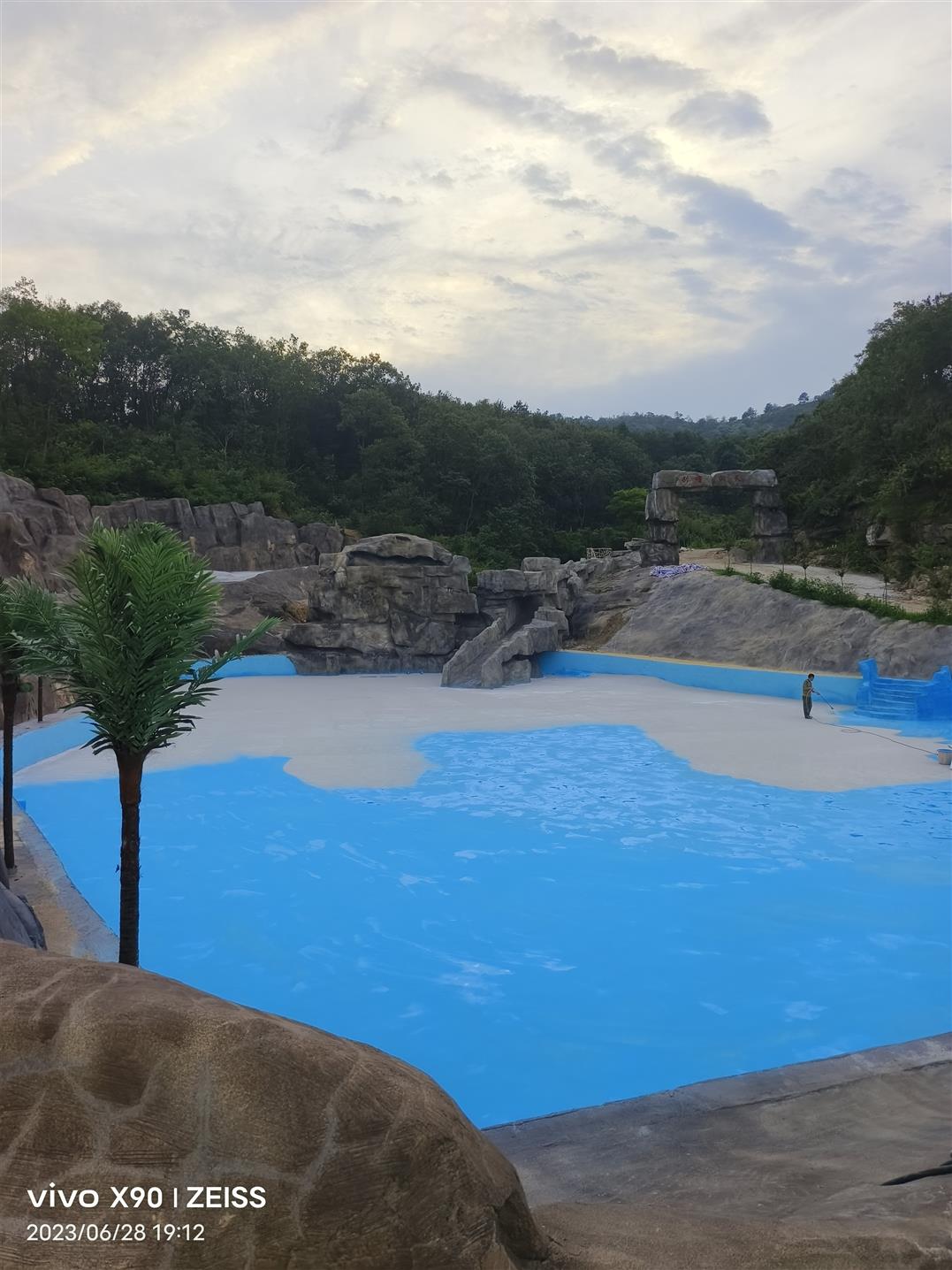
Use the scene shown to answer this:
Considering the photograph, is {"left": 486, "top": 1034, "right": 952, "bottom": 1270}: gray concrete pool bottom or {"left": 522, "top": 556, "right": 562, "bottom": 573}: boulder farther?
{"left": 522, "top": 556, "right": 562, "bottom": 573}: boulder

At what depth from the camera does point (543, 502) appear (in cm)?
4847

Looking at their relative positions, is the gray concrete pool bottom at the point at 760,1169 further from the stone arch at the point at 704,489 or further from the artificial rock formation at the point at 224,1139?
the stone arch at the point at 704,489

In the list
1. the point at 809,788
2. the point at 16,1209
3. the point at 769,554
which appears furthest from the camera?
the point at 769,554

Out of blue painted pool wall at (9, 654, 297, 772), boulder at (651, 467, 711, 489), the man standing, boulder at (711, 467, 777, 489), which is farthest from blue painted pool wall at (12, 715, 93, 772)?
boulder at (711, 467, 777, 489)

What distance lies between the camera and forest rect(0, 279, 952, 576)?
3719 cm

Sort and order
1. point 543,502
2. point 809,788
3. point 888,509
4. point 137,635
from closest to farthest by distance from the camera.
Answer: point 137,635 → point 809,788 → point 888,509 → point 543,502

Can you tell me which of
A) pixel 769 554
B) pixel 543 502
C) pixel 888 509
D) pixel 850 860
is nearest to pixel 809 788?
pixel 850 860

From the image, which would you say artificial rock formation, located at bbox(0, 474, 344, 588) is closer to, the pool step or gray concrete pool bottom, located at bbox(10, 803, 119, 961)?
gray concrete pool bottom, located at bbox(10, 803, 119, 961)

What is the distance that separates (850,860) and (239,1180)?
9.15 meters

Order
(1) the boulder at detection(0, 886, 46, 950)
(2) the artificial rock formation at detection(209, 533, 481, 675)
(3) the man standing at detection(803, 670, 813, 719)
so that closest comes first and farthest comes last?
(1) the boulder at detection(0, 886, 46, 950) → (3) the man standing at detection(803, 670, 813, 719) → (2) the artificial rock formation at detection(209, 533, 481, 675)

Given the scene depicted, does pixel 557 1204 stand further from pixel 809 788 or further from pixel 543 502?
pixel 543 502

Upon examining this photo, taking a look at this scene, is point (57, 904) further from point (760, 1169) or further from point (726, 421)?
point (726, 421)

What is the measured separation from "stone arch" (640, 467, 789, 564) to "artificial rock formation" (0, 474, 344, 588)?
15.0 metres

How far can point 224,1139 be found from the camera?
211cm
